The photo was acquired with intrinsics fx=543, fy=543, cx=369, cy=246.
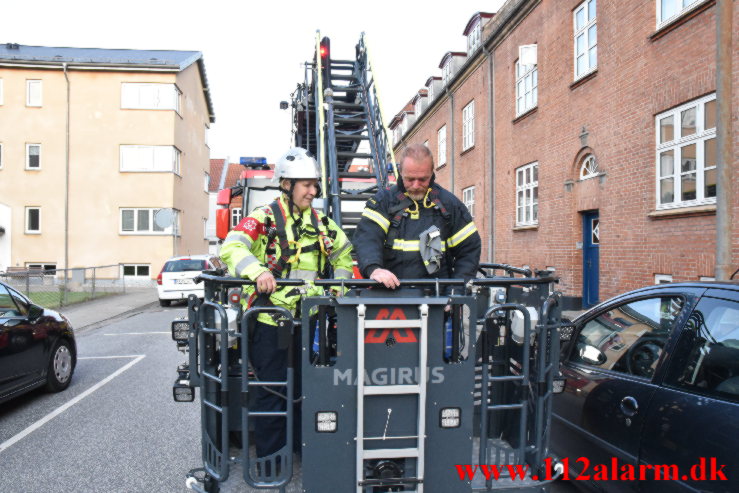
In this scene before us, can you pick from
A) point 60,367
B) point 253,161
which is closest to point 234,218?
point 253,161

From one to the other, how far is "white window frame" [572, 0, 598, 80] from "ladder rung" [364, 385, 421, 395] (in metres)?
11.2

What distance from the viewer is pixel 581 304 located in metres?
12.5

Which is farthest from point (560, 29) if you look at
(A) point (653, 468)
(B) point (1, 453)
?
(B) point (1, 453)

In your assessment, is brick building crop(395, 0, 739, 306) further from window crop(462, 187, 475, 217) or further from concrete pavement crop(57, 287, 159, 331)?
concrete pavement crop(57, 287, 159, 331)

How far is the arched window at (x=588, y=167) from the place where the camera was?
1216 centimetres

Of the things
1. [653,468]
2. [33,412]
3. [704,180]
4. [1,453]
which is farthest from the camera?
[704,180]

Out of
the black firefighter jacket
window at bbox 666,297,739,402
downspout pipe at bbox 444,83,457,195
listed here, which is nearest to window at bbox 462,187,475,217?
downspout pipe at bbox 444,83,457,195

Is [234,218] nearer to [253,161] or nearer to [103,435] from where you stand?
[253,161]

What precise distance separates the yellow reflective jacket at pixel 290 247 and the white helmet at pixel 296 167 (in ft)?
0.59

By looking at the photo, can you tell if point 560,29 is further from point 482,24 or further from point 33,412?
point 33,412

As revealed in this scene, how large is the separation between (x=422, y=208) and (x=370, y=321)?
122 centimetres

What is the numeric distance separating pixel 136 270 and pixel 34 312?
65.4ft

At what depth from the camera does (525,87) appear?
15773 mm

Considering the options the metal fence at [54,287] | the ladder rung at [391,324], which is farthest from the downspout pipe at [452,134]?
the ladder rung at [391,324]
